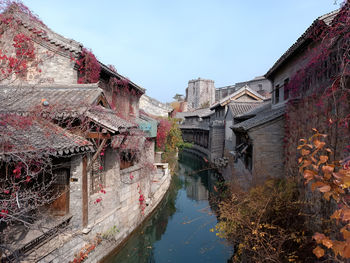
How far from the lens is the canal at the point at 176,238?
32.0 feet

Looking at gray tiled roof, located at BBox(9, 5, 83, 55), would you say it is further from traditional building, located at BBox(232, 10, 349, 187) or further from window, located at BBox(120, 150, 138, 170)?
traditional building, located at BBox(232, 10, 349, 187)

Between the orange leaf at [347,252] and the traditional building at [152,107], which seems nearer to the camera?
the orange leaf at [347,252]

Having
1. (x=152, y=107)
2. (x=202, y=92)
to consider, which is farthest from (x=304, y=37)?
(x=202, y=92)

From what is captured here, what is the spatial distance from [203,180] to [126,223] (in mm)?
13682

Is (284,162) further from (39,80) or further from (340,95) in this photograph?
(39,80)

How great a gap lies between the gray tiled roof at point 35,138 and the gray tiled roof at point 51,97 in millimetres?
787

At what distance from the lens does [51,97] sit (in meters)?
8.28

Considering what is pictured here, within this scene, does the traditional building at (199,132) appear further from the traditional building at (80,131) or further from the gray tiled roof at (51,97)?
the gray tiled roof at (51,97)

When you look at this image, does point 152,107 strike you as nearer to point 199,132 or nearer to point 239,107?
point 239,107

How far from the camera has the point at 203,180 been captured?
22953 mm

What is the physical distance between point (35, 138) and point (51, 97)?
323 centimetres

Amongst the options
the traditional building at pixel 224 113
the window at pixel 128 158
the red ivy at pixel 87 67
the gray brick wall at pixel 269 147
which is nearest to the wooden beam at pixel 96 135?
the window at pixel 128 158

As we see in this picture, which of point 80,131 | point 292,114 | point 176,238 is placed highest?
point 292,114

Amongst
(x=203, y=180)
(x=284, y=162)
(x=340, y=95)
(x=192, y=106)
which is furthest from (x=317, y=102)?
(x=192, y=106)
